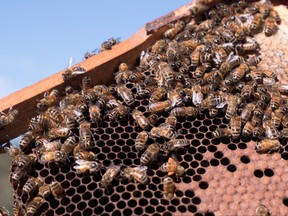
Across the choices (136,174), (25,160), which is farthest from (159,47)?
(25,160)

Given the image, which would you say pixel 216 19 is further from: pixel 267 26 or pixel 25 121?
pixel 25 121

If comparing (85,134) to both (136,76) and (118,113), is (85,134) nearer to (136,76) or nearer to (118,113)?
(118,113)

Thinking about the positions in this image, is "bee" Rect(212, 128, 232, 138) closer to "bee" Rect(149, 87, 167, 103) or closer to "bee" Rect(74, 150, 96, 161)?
"bee" Rect(149, 87, 167, 103)

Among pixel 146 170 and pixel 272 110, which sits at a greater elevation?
pixel 146 170

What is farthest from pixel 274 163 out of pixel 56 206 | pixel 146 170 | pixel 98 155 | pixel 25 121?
pixel 25 121

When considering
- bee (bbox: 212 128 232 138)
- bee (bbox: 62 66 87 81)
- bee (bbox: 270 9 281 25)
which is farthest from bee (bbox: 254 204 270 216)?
bee (bbox: 270 9 281 25)

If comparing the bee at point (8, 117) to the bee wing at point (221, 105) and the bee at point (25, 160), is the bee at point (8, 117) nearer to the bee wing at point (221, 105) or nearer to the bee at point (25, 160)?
the bee at point (25, 160)

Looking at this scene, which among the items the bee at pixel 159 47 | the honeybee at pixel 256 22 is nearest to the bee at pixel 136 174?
the bee at pixel 159 47
